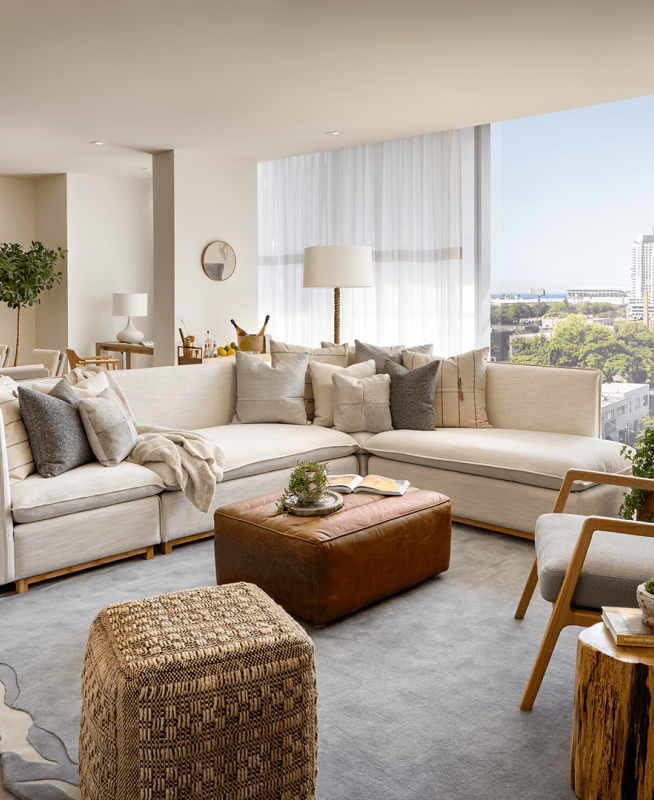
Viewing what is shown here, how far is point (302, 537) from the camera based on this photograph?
2.79 metres

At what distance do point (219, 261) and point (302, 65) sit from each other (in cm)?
302

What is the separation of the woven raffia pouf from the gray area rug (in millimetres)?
257

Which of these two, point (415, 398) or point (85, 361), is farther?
point (85, 361)

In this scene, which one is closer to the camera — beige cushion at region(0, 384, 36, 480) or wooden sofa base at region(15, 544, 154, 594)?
wooden sofa base at region(15, 544, 154, 594)

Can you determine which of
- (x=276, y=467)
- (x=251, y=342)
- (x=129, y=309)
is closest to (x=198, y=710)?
(x=276, y=467)

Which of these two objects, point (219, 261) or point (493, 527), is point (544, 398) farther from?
point (219, 261)

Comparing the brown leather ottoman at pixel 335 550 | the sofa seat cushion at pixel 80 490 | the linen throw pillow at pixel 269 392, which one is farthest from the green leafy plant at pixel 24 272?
the brown leather ottoman at pixel 335 550

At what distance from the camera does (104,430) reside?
353 centimetres

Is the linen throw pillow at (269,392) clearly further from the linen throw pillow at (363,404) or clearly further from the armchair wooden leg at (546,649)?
the armchair wooden leg at (546,649)

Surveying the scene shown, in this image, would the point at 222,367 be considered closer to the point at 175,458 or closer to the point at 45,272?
the point at 175,458

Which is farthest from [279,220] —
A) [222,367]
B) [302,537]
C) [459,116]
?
[302,537]

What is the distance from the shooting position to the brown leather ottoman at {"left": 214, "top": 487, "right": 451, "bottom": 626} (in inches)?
109

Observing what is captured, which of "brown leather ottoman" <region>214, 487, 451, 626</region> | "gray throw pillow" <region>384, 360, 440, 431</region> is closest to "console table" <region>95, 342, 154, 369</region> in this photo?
"gray throw pillow" <region>384, 360, 440, 431</region>

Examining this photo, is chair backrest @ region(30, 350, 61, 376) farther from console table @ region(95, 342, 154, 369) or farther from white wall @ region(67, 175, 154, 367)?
white wall @ region(67, 175, 154, 367)
